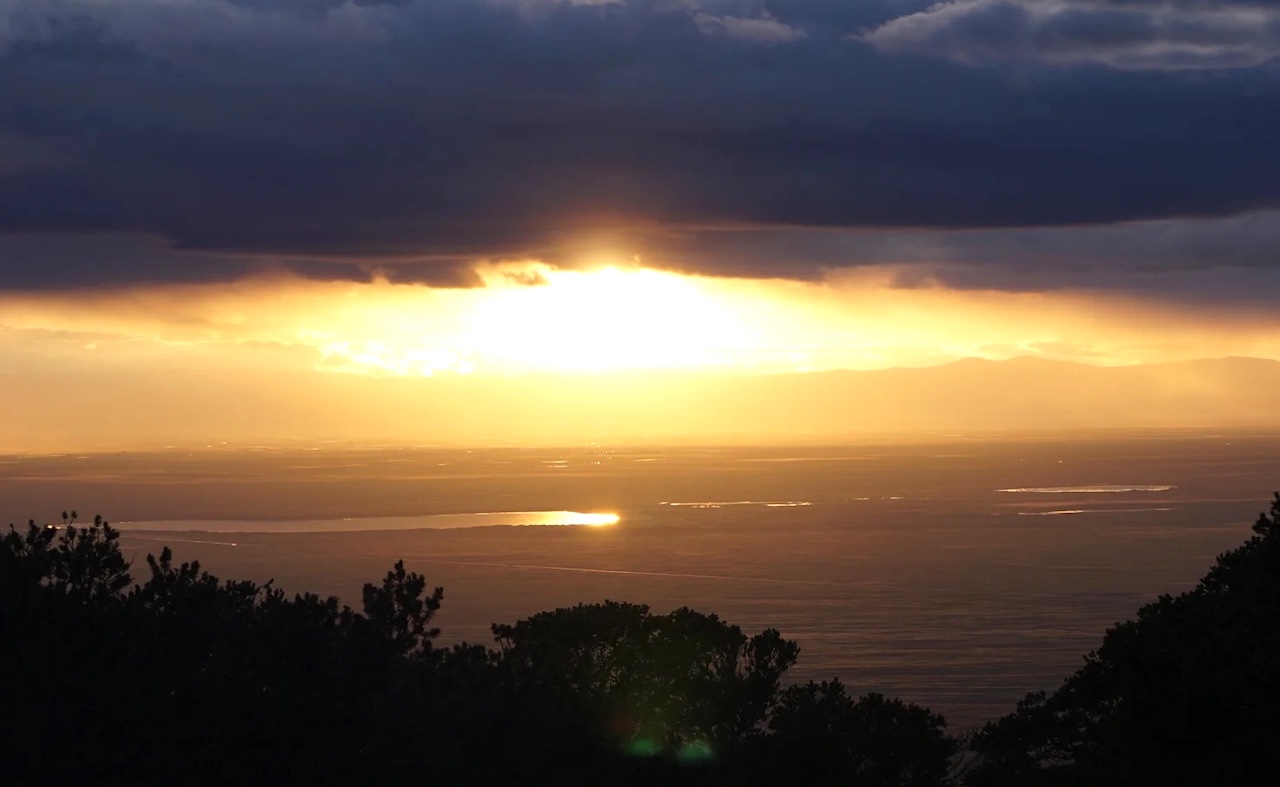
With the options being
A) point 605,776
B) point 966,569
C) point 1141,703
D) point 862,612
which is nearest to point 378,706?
point 605,776

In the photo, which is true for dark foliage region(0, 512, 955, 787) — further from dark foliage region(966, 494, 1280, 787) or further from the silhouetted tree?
dark foliage region(966, 494, 1280, 787)

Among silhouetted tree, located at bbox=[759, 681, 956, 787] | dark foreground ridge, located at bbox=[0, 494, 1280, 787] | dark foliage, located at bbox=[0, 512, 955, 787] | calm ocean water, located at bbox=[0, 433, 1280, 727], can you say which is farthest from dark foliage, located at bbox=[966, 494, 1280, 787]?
calm ocean water, located at bbox=[0, 433, 1280, 727]

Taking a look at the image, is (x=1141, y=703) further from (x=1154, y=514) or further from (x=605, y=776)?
(x=1154, y=514)

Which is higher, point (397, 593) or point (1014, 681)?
→ point (397, 593)

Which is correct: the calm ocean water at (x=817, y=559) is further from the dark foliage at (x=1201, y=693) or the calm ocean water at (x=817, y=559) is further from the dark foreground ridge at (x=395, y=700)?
the dark foliage at (x=1201, y=693)

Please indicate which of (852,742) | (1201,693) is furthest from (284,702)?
(1201,693)

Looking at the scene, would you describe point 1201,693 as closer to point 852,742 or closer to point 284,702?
point 852,742
